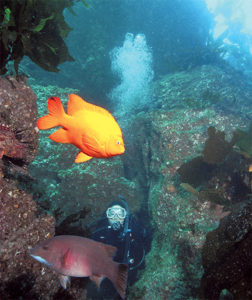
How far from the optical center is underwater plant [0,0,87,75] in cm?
254

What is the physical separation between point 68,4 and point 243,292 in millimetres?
4533

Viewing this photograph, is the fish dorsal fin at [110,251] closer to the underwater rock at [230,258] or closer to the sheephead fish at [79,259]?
the sheephead fish at [79,259]

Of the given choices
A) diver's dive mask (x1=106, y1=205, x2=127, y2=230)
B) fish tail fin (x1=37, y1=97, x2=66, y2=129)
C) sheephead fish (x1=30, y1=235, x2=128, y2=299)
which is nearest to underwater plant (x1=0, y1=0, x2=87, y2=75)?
fish tail fin (x1=37, y1=97, x2=66, y2=129)

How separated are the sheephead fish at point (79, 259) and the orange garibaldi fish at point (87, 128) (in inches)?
32.2

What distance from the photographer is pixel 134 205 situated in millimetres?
6887

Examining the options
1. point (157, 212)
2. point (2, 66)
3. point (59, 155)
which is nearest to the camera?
point (2, 66)

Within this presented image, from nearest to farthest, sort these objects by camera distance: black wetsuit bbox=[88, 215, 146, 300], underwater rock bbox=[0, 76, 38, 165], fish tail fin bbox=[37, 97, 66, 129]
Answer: fish tail fin bbox=[37, 97, 66, 129] → underwater rock bbox=[0, 76, 38, 165] → black wetsuit bbox=[88, 215, 146, 300]

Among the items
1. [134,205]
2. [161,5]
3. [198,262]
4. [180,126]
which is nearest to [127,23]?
[161,5]

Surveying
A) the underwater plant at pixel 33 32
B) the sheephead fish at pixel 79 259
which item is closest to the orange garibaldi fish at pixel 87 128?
the sheephead fish at pixel 79 259

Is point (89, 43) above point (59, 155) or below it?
above

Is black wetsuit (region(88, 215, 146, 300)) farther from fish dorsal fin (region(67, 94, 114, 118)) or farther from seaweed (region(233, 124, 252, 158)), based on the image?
fish dorsal fin (region(67, 94, 114, 118))

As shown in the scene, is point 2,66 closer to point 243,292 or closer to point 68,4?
point 68,4

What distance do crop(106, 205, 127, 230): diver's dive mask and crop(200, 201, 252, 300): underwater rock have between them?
10.9ft

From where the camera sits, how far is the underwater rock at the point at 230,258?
1644mm
